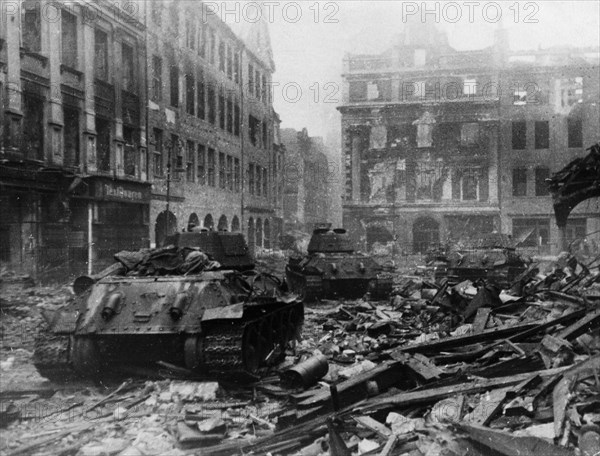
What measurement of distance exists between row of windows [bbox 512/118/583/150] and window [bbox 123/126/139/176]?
2401 centimetres

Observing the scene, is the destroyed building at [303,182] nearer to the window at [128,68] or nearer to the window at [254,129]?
the window at [254,129]

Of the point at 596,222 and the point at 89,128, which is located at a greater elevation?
the point at 89,128

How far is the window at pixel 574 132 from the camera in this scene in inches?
1454

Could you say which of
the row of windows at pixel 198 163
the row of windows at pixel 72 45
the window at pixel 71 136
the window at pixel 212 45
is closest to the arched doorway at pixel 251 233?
the row of windows at pixel 198 163

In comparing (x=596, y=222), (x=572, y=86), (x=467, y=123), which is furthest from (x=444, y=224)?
(x=572, y=86)

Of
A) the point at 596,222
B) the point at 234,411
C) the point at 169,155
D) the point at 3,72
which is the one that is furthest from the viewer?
the point at 596,222

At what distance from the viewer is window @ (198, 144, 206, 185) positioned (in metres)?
28.7

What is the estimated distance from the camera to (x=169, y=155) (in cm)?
2542

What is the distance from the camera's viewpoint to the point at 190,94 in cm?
2767

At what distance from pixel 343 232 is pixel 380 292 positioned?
2408mm

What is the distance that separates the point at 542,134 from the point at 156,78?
2374 centimetres

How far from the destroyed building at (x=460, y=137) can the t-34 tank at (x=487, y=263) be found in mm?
17159

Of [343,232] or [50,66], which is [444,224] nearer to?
[343,232]

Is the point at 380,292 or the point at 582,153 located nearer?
the point at 380,292
